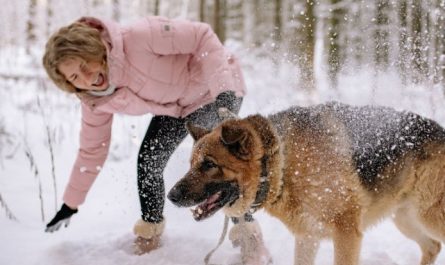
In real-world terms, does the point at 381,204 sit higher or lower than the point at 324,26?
lower

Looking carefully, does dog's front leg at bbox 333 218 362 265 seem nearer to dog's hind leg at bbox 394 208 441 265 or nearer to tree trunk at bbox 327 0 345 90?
dog's hind leg at bbox 394 208 441 265

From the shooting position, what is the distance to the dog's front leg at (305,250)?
3.08 meters

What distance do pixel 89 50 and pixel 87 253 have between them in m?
1.72

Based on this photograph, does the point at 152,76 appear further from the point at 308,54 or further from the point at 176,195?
the point at 308,54

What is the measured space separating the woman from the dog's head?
455mm

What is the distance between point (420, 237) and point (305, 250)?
3.48 ft

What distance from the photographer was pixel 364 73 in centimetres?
655

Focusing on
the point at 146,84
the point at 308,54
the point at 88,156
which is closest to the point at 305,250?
the point at 146,84

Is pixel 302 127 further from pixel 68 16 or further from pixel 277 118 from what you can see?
pixel 68 16

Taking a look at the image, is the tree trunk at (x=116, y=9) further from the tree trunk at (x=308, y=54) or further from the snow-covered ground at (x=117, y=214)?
the snow-covered ground at (x=117, y=214)

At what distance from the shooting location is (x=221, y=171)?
A: 2.68 metres

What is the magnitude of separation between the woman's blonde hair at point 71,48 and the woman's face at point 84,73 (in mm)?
27

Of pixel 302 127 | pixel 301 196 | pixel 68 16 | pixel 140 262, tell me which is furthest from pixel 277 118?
pixel 68 16

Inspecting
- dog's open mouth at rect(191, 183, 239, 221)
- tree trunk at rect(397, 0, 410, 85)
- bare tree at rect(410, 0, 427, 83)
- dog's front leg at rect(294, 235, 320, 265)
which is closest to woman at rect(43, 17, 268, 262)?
dog's front leg at rect(294, 235, 320, 265)
